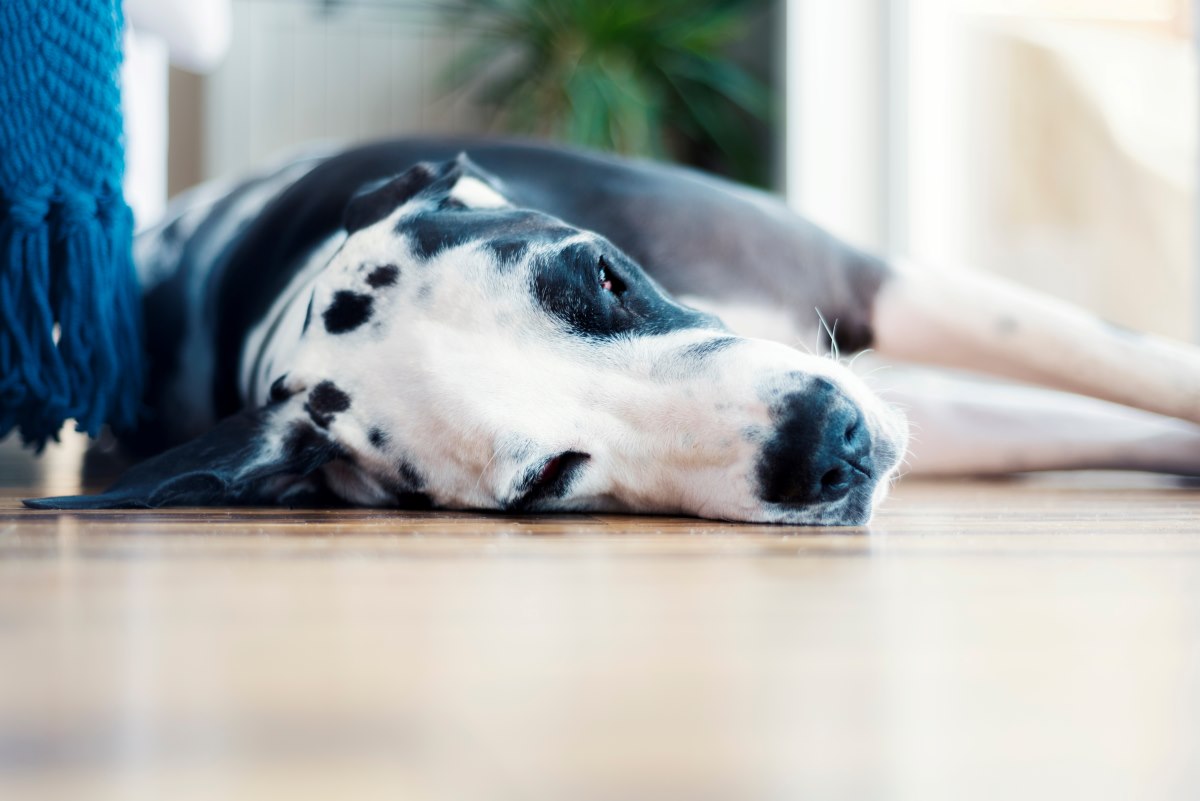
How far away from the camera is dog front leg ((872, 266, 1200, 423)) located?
71.1 inches

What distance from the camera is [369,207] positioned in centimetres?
164

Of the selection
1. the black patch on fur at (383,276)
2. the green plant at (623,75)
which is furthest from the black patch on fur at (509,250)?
the green plant at (623,75)

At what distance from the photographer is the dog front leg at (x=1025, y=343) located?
1807 mm

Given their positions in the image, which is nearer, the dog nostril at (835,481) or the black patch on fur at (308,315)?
the dog nostril at (835,481)

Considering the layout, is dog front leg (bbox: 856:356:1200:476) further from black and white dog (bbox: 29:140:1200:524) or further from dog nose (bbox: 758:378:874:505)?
dog nose (bbox: 758:378:874:505)

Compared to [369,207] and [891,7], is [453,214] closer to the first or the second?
[369,207]

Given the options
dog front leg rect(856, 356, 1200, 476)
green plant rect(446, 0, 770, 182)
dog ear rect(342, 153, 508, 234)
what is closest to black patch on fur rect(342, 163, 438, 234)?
dog ear rect(342, 153, 508, 234)

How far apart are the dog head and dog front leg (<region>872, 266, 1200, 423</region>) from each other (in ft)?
1.76

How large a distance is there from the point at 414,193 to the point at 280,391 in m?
0.34

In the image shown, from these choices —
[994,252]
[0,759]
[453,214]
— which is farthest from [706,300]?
[994,252]

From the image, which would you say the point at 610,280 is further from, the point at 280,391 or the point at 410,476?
the point at 280,391

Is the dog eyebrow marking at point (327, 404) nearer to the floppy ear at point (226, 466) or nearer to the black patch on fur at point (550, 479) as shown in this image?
the floppy ear at point (226, 466)

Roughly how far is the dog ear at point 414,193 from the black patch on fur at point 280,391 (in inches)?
9.7

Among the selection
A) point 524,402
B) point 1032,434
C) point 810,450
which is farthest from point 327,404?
point 1032,434
